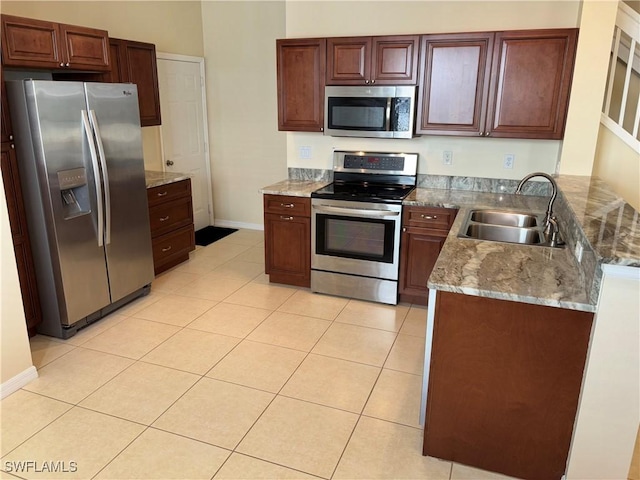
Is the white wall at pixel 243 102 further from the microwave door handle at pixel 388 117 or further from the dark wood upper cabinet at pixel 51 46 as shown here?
the dark wood upper cabinet at pixel 51 46

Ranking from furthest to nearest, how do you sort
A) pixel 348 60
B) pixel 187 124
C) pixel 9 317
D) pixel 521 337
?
1. pixel 187 124
2. pixel 348 60
3. pixel 9 317
4. pixel 521 337

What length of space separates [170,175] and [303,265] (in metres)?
1.62

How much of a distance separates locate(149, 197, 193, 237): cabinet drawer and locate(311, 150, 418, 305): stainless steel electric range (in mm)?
1443

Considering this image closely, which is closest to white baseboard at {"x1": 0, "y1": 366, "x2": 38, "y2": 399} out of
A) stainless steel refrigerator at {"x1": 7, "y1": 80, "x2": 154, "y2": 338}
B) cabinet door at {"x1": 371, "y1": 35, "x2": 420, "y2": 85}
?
stainless steel refrigerator at {"x1": 7, "y1": 80, "x2": 154, "y2": 338}

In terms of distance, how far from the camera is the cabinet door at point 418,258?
11.7 ft

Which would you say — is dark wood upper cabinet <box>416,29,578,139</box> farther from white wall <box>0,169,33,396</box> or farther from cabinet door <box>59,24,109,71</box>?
white wall <box>0,169,33,396</box>

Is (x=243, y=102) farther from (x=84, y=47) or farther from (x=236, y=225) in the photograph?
(x=84, y=47)

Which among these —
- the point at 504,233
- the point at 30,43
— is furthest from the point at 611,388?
the point at 30,43

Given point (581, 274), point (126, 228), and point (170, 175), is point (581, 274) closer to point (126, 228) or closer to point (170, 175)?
point (126, 228)

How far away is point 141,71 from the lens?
427 cm

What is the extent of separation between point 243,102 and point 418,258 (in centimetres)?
317

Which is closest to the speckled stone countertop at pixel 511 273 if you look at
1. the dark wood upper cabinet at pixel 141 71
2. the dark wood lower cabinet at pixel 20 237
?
the dark wood lower cabinet at pixel 20 237

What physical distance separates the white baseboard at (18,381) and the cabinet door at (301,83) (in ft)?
8.56

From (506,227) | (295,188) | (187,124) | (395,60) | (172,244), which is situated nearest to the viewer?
(506,227)
